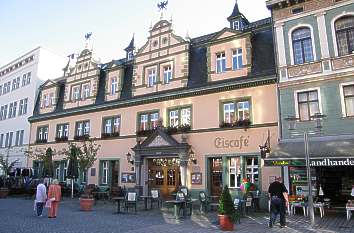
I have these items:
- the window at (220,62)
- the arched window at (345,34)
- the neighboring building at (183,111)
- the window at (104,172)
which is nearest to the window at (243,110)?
the neighboring building at (183,111)

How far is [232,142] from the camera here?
19.5 metres

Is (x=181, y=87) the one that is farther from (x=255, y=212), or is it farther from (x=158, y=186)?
(x=255, y=212)

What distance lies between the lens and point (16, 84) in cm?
3828

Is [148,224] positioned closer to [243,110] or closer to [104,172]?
[243,110]

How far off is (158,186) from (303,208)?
996 centimetres

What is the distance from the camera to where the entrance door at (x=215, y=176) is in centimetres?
2000

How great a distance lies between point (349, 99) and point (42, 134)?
87.0 feet

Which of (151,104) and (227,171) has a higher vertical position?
(151,104)

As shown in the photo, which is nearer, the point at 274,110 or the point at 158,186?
the point at 274,110

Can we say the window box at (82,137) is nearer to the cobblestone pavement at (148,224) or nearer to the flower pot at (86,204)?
the flower pot at (86,204)

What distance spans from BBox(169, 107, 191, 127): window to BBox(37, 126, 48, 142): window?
1456 centimetres

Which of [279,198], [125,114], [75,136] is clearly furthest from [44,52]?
[279,198]

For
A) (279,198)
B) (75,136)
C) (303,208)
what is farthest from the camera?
(75,136)

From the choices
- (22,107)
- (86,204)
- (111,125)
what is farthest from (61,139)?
(86,204)
